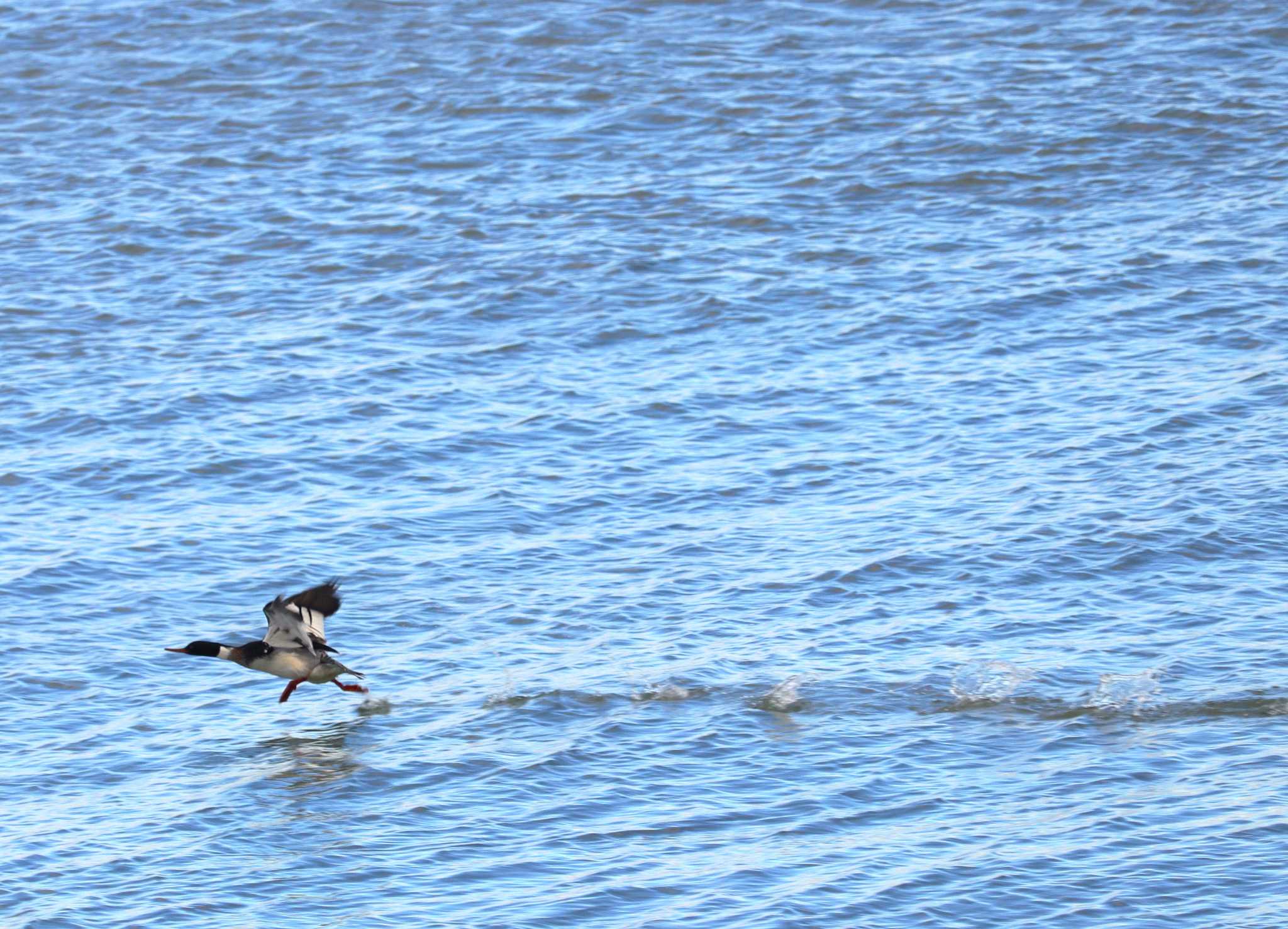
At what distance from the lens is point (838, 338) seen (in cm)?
1908

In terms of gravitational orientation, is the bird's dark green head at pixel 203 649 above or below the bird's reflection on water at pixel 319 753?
above

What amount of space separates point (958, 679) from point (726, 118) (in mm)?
13437

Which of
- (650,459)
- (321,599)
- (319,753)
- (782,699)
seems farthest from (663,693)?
(650,459)

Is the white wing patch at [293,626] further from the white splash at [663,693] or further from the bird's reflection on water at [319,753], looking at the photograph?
the white splash at [663,693]

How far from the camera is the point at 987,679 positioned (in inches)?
496

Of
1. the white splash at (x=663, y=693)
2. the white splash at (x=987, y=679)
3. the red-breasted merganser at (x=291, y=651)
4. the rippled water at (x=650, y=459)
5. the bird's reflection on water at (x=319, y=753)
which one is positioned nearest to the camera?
the rippled water at (x=650, y=459)

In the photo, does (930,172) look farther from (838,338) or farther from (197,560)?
(197,560)

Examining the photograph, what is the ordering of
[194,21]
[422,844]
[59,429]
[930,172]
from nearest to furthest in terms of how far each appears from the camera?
[422,844]
[59,429]
[930,172]
[194,21]

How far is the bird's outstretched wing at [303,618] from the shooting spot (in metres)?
11.9

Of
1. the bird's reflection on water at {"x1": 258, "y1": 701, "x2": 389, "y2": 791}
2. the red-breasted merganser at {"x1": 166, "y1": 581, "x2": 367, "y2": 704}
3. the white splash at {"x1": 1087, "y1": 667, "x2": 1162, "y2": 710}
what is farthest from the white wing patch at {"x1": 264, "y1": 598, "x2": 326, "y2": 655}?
the white splash at {"x1": 1087, "y1": 667, "x2": 1162, "y2": 710}

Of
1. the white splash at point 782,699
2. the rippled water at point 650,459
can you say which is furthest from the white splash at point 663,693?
the white splash at point 782,699

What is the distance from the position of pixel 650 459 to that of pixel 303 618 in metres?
5.16

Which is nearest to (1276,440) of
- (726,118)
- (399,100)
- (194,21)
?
(726,118)

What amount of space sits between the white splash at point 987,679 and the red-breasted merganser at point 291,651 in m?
3.94
